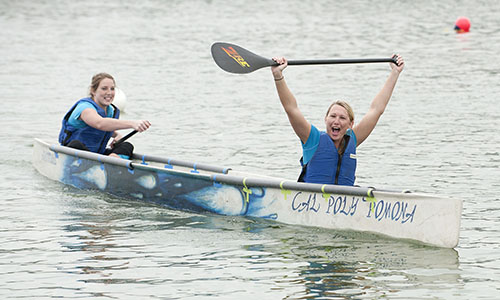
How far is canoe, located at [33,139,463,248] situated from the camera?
7.49 metres

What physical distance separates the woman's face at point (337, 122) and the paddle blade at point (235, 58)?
90 cm

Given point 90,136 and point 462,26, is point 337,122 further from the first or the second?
point 462,26

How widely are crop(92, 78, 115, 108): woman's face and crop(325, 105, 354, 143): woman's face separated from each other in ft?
9.57

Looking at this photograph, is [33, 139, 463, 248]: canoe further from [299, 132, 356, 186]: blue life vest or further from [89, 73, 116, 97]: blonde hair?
[89, 73, 116, 97]: blonde hair

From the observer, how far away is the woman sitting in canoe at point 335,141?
7.93 m

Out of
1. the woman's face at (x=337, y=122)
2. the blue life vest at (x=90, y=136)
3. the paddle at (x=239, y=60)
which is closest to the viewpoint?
the woman's face at (x=337, y=122)

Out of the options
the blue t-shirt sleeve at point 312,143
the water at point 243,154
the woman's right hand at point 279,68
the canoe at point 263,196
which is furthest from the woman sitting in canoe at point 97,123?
the woman's right hand at point 279,68

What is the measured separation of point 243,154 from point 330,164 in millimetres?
4468

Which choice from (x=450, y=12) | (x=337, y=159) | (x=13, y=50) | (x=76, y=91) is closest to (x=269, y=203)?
(x=337, y=159)

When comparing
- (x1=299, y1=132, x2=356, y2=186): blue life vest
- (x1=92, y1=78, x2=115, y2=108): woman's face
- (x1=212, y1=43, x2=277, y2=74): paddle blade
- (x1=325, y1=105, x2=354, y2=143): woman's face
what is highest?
(x1=212, y1=43, x2=277, y2=74): paddle blade

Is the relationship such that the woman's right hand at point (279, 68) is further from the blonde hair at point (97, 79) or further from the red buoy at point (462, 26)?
the red buoy at point (462, 26)

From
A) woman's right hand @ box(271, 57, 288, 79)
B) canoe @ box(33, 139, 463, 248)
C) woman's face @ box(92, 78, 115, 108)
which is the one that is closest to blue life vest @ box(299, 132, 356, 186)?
canoe @ box(33, 139, 463, 248)

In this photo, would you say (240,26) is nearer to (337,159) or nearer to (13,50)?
(13,50)

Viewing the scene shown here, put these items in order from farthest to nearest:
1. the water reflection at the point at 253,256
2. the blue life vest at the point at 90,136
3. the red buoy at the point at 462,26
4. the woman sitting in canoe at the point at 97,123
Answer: the red buoy at the point at 462,26
the blue life vest at the point at 90,136
the woman sitting in canoe at the point at 97,123
the water reflection at the point at 253,256
